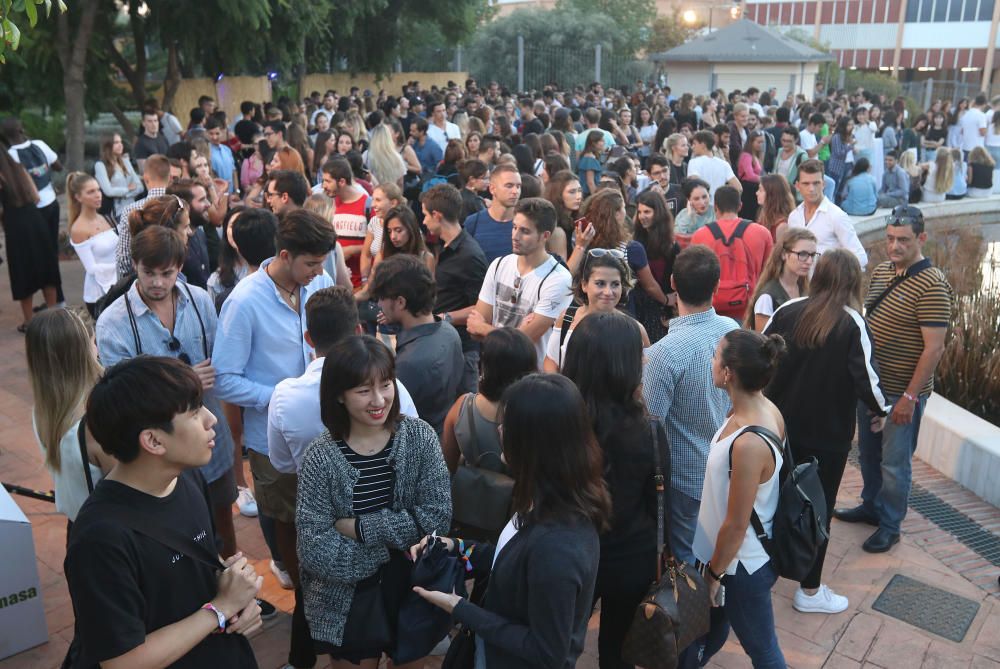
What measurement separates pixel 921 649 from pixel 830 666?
49 centimetres

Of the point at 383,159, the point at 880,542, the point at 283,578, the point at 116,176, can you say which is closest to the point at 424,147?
the point at 383,159

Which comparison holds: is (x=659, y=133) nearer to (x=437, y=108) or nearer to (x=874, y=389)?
(x=437, y=108)

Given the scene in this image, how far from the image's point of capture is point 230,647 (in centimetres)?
242

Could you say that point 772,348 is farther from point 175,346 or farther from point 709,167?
point 709,167

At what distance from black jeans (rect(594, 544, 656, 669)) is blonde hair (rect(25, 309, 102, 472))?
78.2 inches

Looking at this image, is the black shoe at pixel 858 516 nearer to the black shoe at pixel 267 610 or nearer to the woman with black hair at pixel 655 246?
the woman with black hair at pixel 655 246

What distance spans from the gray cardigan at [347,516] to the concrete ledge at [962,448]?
13.4 feet

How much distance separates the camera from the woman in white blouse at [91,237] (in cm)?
629

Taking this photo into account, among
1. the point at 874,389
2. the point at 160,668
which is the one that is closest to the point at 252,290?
the point at 160,668

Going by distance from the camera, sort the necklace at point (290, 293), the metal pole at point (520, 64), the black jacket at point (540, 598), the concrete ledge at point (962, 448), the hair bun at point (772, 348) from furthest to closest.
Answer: the metal pole at point (520, 64) → the concrete ledge at point (962, 448) → the necklace at point (290, 293) → the hair bun at point (772, 348) → the black jacket at point (540, 598)

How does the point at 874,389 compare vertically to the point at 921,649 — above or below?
above

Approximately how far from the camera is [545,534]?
91.3 inches

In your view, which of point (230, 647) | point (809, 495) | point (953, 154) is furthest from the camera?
point (953, 154)

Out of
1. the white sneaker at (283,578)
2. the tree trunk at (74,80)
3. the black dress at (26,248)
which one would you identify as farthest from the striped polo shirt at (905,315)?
the tree trunk at (74,80)
